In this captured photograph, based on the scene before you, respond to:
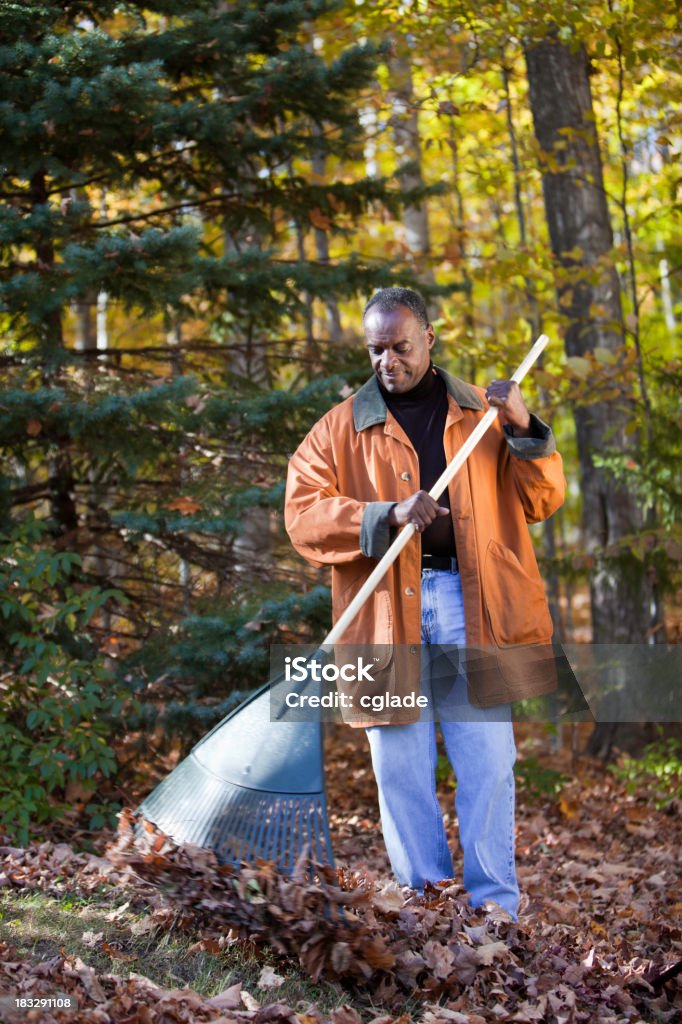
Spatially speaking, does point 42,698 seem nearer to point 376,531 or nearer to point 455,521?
point 376,531

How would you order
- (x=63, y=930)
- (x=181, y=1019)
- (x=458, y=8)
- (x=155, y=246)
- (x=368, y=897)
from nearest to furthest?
(x=181, y=1019) → (x=368, y=897) → (x=63, y=930) → (x=155, y=246) → (x=458, y=8)

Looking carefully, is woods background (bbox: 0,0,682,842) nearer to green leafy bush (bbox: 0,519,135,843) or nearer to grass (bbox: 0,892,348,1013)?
green leafy bush (bbox: 0,519,135,843)

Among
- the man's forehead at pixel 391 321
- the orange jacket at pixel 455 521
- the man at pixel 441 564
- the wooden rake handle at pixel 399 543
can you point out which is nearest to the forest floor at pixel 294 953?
the man at pixel 441 564

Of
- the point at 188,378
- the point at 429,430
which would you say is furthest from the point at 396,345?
the point at 188,378

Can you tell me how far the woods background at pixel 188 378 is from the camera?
5.43 m

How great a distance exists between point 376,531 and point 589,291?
5.22 metres

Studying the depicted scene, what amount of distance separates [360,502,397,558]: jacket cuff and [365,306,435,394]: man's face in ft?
1.85

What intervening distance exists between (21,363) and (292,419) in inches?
66.2

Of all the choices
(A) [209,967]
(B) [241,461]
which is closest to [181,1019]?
(A) [209,967]

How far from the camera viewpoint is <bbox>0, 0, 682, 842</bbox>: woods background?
543 cm

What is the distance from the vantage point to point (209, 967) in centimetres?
338

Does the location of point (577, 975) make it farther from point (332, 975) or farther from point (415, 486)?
point (415, 486)

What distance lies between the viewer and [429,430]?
3.86 metres

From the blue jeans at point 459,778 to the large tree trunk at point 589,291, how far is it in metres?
3.81
